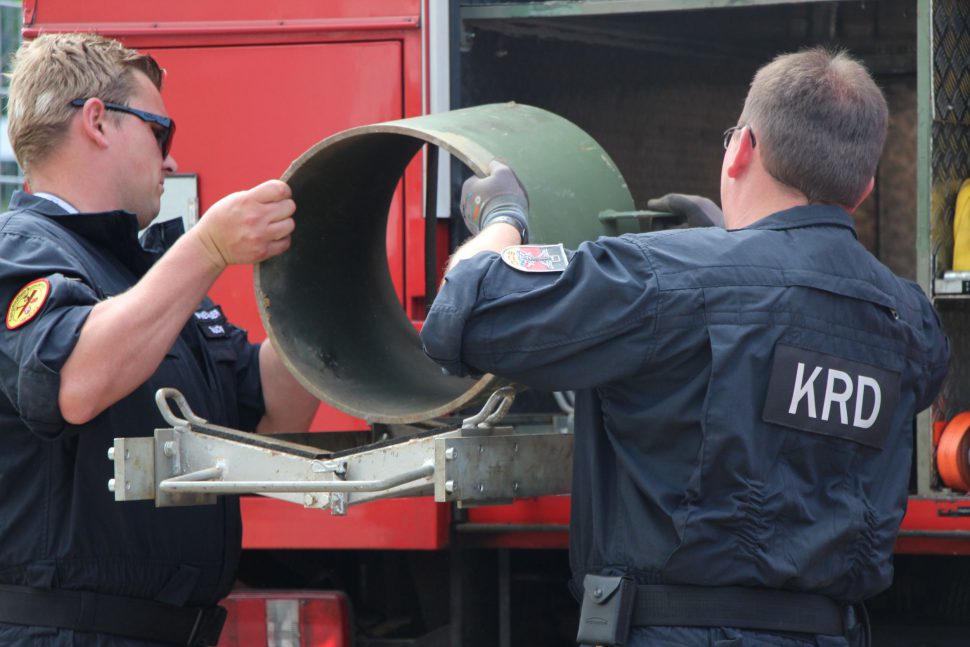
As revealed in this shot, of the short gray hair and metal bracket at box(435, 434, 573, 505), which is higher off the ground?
the short gray hair

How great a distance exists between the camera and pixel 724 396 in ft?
6.35

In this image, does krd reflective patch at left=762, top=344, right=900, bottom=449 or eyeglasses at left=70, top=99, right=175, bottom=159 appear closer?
krd reflective patch at left=762, top=344, right=900, bottom=449

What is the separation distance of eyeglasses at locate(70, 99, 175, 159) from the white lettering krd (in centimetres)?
121

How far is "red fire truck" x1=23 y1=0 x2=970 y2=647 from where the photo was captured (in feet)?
8.72

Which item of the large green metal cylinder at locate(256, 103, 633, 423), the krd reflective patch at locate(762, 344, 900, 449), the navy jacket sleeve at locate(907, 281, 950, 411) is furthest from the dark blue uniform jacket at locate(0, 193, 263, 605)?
the navy jacket sleeve at locate(907, 281, 950, 411)

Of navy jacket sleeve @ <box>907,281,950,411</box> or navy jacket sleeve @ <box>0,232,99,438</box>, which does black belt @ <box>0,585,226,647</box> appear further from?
navy jacket sleeve @ <box>907,281,950,411</box>

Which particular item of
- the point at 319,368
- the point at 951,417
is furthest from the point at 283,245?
the point at 951,417

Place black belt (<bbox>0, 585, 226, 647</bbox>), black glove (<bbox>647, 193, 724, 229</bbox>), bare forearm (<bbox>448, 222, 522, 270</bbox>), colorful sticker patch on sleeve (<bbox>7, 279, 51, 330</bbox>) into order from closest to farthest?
bare forearm (<bbox>448, 222, 522, 270</bbox>)
colorful sticker patch on sleeve (<bbox>7, 279, 51, 330</bbox>)
black belt (<bbox>0, 585, 226, 647</bbox>)
black glove (<bbox>647, 193, 724, 229</bbox>)

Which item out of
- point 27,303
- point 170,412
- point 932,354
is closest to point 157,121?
point 27,303

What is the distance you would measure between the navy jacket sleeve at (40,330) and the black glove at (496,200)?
60cm

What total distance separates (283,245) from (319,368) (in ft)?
1.02

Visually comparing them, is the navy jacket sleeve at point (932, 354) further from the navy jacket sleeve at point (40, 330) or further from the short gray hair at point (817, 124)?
the navy jacket sleeve at point (40, 330)

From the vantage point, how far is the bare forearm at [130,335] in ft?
6.83

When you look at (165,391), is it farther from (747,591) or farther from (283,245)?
(747,591)
